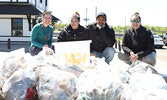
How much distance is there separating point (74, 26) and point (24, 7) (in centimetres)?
1957

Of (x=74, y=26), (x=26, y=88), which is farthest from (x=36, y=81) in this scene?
(x=74, y=26)

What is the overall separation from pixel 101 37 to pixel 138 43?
0.82 metres

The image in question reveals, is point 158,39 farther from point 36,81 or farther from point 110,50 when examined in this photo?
point 36,81

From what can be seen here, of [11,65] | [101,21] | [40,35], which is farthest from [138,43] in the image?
[11,65]

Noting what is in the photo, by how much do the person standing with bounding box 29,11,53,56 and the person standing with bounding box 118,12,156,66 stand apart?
1.75 m

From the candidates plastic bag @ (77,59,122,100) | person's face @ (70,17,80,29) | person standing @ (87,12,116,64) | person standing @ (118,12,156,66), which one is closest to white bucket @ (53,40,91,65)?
plastic bag @ (77,59,122,100)

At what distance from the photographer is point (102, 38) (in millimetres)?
4652

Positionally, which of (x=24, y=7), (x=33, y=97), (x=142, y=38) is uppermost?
(x=24, y=7)

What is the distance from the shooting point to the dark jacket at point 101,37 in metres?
4.57

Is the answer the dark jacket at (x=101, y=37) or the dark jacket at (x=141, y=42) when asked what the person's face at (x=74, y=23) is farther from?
the dark jacket at (x=141, y=42)

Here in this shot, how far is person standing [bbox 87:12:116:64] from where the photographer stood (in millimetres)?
4540

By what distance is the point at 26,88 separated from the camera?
7.36 feet

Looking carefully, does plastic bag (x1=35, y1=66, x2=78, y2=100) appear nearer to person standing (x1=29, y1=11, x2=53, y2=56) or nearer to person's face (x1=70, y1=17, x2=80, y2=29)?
person's face (x1=70, y1=17, x2=80, y2=29)

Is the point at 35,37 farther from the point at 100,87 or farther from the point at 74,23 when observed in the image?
the point at 100,87
